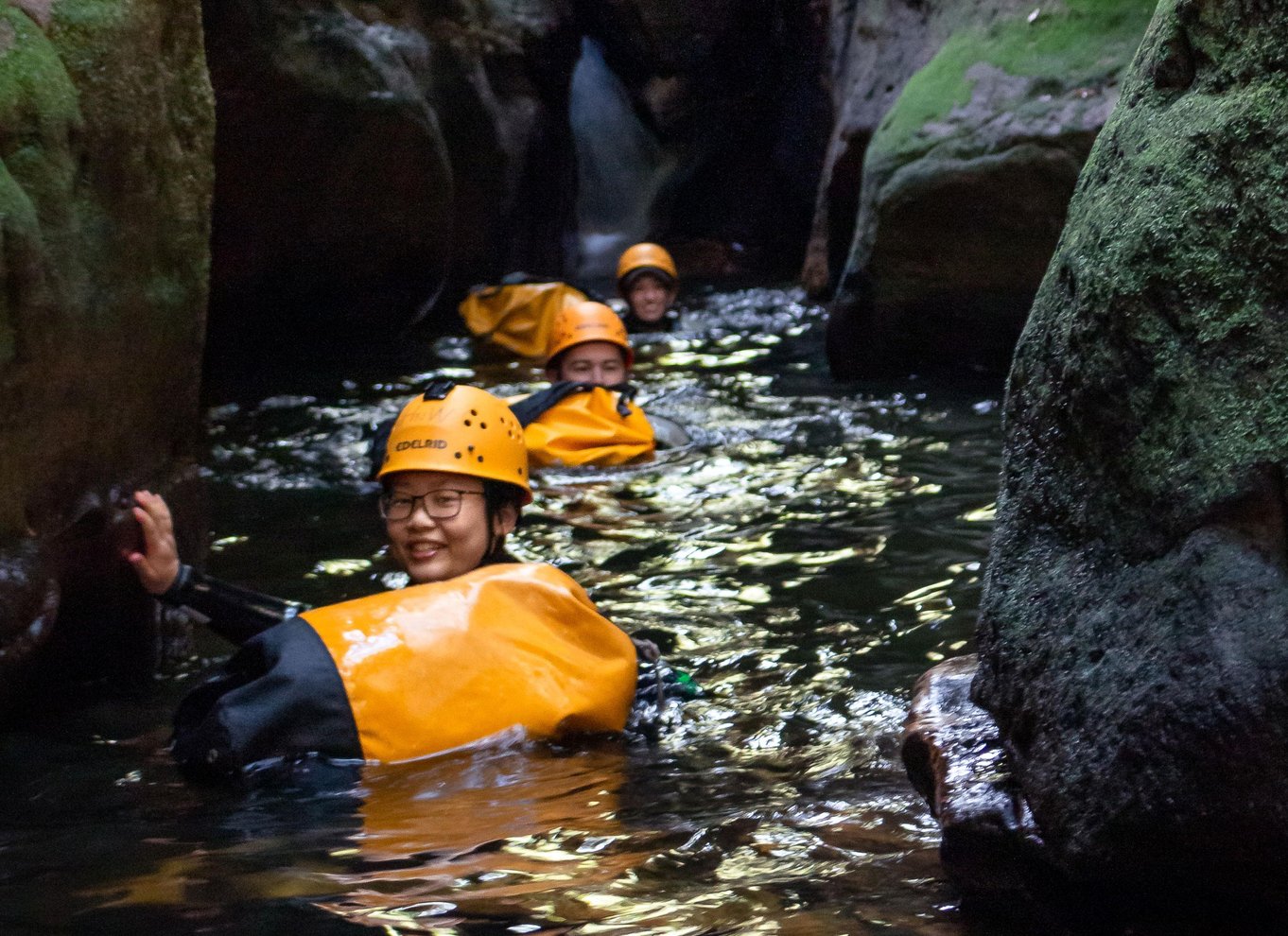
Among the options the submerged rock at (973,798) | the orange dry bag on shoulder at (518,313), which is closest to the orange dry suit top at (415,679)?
the submerged rock at (973,798)

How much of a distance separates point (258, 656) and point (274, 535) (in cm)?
319

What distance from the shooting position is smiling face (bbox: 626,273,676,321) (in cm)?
1348

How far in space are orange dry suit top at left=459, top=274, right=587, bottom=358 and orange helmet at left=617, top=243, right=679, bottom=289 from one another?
73cm

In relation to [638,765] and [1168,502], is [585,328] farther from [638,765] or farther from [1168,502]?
[1168,502]

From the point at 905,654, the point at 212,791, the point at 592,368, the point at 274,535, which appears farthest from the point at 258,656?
the point at 592,368

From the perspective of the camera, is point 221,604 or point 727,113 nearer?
point 221,604

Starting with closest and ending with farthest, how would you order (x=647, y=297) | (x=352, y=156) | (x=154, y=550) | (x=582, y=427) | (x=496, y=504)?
(x=154, y=550) → (x=496, y=504) → (x=582, y=427) → (x=352, y=156) → (x=647, y=297)

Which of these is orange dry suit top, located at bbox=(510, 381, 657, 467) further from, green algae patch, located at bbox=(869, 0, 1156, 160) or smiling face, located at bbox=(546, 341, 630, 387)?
green algae patch, located at bbox=(869, 0, 1156, 160)

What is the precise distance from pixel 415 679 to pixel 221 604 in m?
0.95

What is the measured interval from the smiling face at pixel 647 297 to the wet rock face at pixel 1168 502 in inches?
421

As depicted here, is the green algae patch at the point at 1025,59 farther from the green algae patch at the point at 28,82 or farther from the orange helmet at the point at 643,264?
the green algae patch at the point at 28,82

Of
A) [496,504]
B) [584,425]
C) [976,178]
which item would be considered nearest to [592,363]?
[584,425]

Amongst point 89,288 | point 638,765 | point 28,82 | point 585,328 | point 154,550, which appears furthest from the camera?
point 585,328

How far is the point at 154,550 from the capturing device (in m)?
4.48
